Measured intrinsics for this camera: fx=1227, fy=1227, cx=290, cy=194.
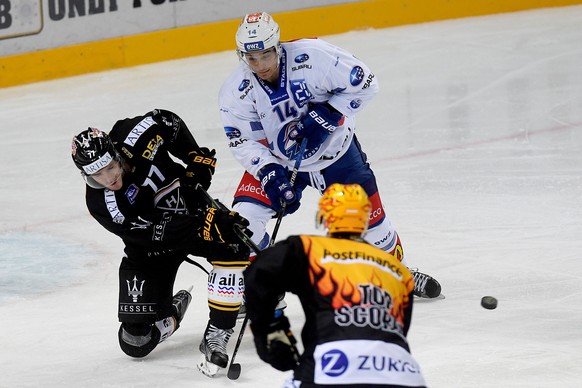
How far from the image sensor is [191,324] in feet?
16.7

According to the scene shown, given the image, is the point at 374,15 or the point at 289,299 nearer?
the point at 289,299

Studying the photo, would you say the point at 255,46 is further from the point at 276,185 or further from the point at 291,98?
the point at 276,185

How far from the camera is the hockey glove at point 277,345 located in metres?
3.11

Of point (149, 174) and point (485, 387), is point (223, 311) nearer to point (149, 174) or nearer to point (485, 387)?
point (149, 174)

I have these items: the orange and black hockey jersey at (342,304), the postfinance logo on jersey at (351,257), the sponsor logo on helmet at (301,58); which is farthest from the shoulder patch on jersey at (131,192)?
the postfinance logo on jersey at (351,257)

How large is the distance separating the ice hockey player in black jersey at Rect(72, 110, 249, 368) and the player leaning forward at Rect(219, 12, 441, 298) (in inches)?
7.4

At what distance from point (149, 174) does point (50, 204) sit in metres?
2.27

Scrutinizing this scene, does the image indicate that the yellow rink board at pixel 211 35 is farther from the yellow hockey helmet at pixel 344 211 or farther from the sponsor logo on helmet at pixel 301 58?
the yellow hockey helmet at pixel 344 211

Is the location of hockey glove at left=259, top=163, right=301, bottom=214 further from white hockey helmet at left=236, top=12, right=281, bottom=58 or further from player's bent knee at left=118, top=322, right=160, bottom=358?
player's bent knee at left=118, top=322, right=160, bottom=358

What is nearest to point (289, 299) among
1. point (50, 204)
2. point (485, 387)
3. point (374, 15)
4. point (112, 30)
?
point (485, 387)

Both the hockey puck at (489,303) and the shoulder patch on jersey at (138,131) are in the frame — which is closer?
the shoulder patch on jersey at (138,131)

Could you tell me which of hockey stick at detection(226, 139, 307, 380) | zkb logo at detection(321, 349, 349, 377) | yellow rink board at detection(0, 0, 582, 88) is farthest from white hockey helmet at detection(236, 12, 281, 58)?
yellow rink board at detection(0, 0, 582, 88)

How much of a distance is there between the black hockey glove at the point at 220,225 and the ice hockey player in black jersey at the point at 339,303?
3.84 feet

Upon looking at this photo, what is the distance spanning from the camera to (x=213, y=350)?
4438 millimetres
